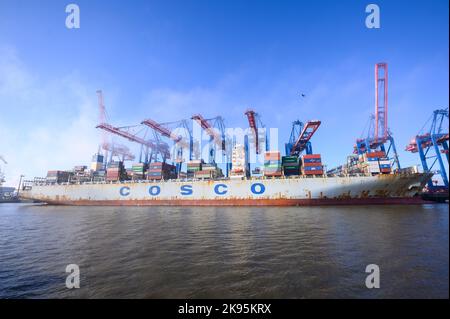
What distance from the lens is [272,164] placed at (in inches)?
1638

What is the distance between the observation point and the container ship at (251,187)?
33281mm

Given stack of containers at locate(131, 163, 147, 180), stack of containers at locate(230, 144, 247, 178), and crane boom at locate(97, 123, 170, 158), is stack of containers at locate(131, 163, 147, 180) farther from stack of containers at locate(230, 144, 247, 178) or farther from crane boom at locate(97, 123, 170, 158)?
stack of containers at locate(230, 144, 247, 178)

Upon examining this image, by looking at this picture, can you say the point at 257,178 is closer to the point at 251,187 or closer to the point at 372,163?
the point at 251,187

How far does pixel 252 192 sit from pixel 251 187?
1.09m

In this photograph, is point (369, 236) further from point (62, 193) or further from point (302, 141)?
point (62, 193)

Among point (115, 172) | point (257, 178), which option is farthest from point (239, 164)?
point (115, 172)

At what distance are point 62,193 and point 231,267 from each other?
64982mm

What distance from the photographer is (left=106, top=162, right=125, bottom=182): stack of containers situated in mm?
51812

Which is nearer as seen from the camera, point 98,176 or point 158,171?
point 158,171

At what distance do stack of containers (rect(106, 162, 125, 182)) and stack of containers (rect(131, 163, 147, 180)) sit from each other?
3.11m

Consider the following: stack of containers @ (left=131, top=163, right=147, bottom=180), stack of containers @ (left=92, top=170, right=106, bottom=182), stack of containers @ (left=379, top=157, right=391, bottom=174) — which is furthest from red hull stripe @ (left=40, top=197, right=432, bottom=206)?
stack of containers @ (left=131, top=163, right=147, bottom=180)

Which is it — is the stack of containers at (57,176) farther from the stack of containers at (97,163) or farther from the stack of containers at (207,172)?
the stack of containers at (207,172)
